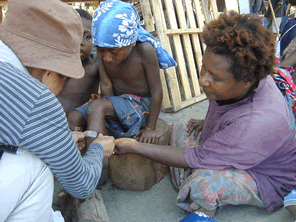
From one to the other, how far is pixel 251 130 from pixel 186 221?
664 mm

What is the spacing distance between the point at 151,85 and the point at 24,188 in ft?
5.08

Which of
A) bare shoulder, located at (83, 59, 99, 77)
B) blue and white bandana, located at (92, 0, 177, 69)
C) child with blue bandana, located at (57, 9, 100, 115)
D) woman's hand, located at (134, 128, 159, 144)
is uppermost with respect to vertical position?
blue and white bandana, located at (92, 0, 177, 69)

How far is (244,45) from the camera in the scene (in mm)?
1479

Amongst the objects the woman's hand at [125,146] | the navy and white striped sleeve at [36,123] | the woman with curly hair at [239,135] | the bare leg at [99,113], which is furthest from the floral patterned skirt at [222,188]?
the navy and white striped sleeve at [36,123]

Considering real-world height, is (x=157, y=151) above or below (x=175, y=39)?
below

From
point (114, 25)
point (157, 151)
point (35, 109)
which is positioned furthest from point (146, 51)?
point (35, 109)

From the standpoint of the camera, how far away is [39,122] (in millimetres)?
881

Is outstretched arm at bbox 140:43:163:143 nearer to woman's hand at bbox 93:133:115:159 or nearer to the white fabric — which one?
woman's hand at bbox 93:133:115:159

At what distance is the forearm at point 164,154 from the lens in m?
1.75

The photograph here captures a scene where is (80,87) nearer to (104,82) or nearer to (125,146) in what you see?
(104,82)

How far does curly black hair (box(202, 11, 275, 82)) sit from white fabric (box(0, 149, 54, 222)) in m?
1.15

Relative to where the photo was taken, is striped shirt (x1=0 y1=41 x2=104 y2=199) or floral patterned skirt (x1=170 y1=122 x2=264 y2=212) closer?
striped shirt (x1=0 y1=41 x2=104 y2=199)

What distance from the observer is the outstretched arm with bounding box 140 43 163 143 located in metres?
2.20

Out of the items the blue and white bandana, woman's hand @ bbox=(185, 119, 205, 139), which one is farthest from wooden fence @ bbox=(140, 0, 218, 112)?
the blue and white bandana
